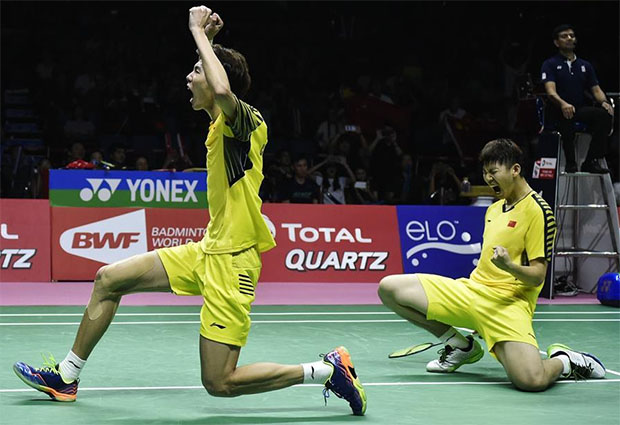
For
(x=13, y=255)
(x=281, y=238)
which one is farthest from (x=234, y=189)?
(x=13, y=255)

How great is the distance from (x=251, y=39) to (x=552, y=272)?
370 inches

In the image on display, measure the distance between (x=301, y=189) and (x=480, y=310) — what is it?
22.3 feet

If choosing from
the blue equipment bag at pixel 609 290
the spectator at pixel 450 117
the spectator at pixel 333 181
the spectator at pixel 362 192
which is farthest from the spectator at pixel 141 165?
the blue equipment bag at pixel 609 290

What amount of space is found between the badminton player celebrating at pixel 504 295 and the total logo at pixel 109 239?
5154 millimetres

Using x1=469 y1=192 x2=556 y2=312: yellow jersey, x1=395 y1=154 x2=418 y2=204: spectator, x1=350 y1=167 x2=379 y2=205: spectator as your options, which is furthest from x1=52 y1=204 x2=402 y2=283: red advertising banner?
x1=469 y1=192 x2=556 y2=312: yellow jersey

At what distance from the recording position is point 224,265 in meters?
4.55

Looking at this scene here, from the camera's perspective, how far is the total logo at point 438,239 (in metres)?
10.9

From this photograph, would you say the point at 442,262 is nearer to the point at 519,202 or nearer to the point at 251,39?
the point at 519,202

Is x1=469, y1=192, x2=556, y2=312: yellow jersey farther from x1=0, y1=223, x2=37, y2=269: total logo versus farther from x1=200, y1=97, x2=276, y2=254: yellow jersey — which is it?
x1=0, y1=223, x2=37, y2=269: total logo

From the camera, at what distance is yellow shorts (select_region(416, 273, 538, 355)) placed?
18.2 feet

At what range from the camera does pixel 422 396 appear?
5250 millimetres

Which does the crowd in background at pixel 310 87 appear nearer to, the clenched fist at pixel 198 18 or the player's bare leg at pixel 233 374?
the player's bare leg at pixel 233 374

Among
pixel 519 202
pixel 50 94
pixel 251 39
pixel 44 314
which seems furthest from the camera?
pixel 251 39

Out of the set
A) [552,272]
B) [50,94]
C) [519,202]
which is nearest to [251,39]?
[50,94]
